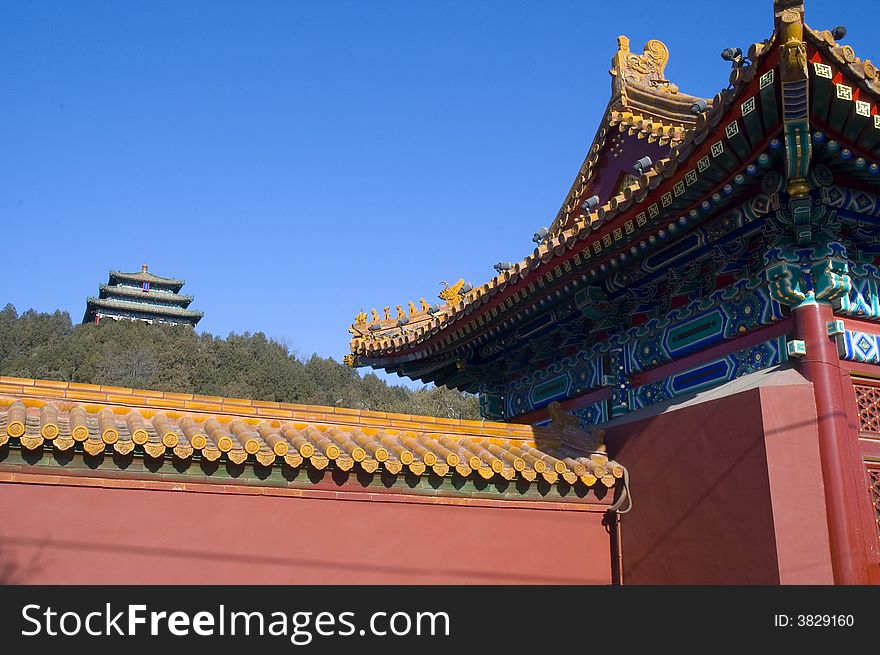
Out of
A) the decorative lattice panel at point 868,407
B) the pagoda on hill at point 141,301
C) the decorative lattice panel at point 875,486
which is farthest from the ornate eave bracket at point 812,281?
the pagoda on hill at point 141,301

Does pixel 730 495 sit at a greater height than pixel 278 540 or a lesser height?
greater

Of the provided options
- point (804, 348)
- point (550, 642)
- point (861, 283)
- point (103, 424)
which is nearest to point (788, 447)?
point (804, 348)

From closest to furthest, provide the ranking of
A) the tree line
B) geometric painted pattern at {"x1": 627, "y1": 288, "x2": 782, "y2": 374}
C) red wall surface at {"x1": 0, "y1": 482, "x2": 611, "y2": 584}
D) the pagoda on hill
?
red wall surface at {"x1": 0, "y1": 482, "x2": 611, "y2": 584}, geometric painted pattern at {"x1": 627, "y1": 288, "x2": 782, "y2": 374}, the tree line, the pagoda on hill

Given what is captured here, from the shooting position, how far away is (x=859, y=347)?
6414 millimetres

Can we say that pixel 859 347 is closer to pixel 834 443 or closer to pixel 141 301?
pixel 834 443

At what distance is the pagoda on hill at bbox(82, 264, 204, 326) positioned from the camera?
65125mm

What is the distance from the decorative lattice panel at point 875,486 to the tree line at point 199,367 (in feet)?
110

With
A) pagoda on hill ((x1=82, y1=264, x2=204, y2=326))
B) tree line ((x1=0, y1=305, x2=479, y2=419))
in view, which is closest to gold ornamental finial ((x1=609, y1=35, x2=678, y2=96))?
tree line ((x1=0, y1=305, x2=479, y2=419))

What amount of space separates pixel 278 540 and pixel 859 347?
4845mm

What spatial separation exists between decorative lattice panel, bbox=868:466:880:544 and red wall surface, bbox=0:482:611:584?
7.52 ft

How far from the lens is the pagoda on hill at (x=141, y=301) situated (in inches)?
2564

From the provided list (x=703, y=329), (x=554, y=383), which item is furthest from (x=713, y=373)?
(x=554, y=383)

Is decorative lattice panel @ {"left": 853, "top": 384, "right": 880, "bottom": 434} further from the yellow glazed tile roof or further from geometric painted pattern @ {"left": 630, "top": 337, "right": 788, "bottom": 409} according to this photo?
the yellow glazed tile roof

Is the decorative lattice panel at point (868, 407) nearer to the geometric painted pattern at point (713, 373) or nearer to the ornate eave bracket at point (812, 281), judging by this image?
the geometric painted pattern at point (713, 373)
